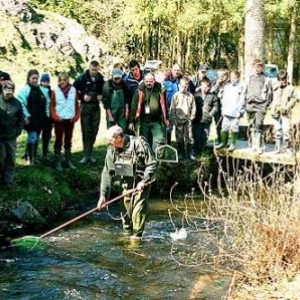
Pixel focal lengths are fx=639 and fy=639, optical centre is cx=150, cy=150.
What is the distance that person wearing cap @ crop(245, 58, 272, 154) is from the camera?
1288 cm

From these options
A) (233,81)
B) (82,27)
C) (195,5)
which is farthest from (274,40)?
(233,81)

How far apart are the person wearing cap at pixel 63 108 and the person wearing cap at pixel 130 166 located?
2.45m

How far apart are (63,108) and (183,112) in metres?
2.62

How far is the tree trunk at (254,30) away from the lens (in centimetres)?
1589

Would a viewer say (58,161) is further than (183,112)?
No

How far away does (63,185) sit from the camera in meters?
11.9

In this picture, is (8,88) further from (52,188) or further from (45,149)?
(45,149)

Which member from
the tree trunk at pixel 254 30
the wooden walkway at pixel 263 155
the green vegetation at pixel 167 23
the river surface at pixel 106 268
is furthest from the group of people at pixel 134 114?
the green vegetation at pixel 167 23

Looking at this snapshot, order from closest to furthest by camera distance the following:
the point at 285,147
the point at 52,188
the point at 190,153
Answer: the point at 52,188 < the point at 285,147 < the point at 190,153

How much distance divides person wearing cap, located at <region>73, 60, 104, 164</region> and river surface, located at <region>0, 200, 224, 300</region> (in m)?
2.13

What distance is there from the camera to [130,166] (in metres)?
9.13

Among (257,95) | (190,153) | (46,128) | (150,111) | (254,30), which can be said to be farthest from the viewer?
(254,30)

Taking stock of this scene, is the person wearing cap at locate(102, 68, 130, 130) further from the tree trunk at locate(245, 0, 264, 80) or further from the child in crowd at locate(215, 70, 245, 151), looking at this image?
the tree trunk at locate(245, 0, 264, 80)

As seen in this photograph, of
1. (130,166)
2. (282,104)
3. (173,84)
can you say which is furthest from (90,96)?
(282,104)
